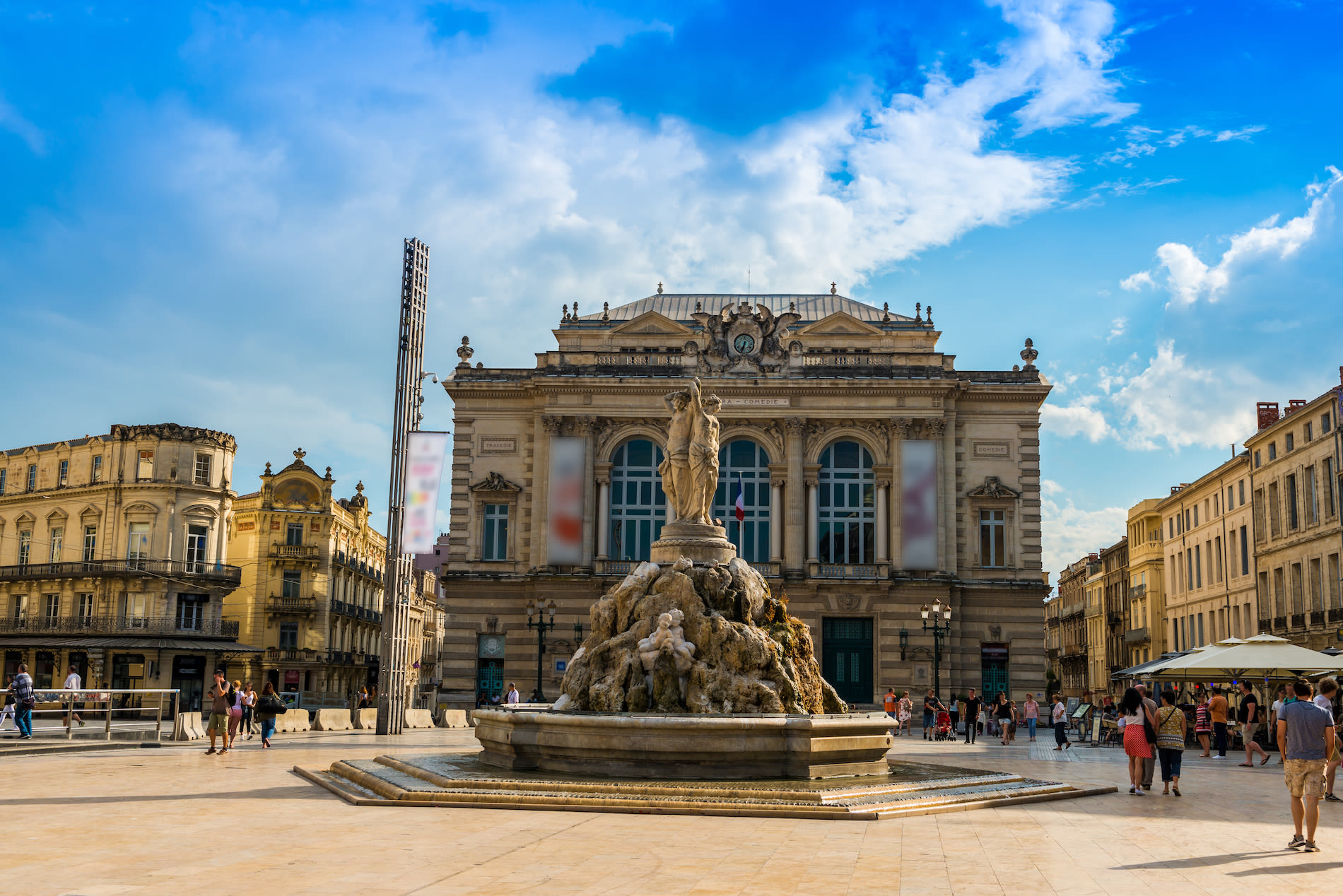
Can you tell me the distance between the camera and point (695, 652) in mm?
18406

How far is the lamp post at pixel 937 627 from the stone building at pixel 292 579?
31.4m

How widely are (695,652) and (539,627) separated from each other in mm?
24922

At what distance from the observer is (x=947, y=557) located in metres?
46.9

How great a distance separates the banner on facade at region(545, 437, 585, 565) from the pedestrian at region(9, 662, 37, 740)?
22941 mm

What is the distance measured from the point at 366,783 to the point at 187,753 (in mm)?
9782

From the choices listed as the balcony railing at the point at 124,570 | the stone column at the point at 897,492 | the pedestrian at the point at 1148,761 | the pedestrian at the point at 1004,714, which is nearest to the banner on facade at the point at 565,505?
the stone column at the point at 897,492

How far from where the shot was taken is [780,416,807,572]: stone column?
1827 inches

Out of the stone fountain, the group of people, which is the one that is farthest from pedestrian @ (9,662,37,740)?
the stone fountain

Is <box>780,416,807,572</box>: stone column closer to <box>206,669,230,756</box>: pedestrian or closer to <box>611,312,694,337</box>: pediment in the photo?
<box>611,312,694,337</box>: pediment

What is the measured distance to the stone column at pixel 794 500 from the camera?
4641 cm

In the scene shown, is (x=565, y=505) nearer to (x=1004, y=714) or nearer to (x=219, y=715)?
(x=1004, y=714)

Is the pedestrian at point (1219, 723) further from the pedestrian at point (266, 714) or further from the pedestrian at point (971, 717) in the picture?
the pedestrian at point (266, 714)

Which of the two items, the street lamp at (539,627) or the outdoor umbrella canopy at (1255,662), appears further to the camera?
the street lamp at (539,627)

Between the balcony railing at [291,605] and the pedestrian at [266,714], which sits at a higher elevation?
the balcony railing at [291,605]
